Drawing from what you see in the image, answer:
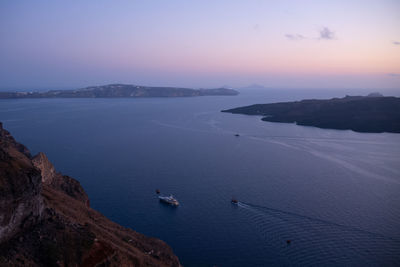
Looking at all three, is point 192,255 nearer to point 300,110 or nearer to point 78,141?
point 78,141

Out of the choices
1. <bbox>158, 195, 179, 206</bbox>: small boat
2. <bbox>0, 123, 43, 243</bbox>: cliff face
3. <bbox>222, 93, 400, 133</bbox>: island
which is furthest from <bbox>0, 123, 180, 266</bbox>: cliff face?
<bbox>222, 93, 400, 133</bbox>: island

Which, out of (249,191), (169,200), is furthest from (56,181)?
(249,191)

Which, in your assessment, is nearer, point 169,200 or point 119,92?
point 169,200

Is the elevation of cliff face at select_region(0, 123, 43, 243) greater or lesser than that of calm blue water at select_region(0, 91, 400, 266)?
greater

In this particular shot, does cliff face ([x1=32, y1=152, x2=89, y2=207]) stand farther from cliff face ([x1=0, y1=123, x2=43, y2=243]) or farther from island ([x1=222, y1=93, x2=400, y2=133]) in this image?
island ([x1=222, y1=93, x2=400, y2=133])

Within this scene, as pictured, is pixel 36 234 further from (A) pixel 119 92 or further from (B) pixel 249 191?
(A) pixel 119 92

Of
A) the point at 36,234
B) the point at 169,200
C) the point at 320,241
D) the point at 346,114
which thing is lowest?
the point at 320,241
